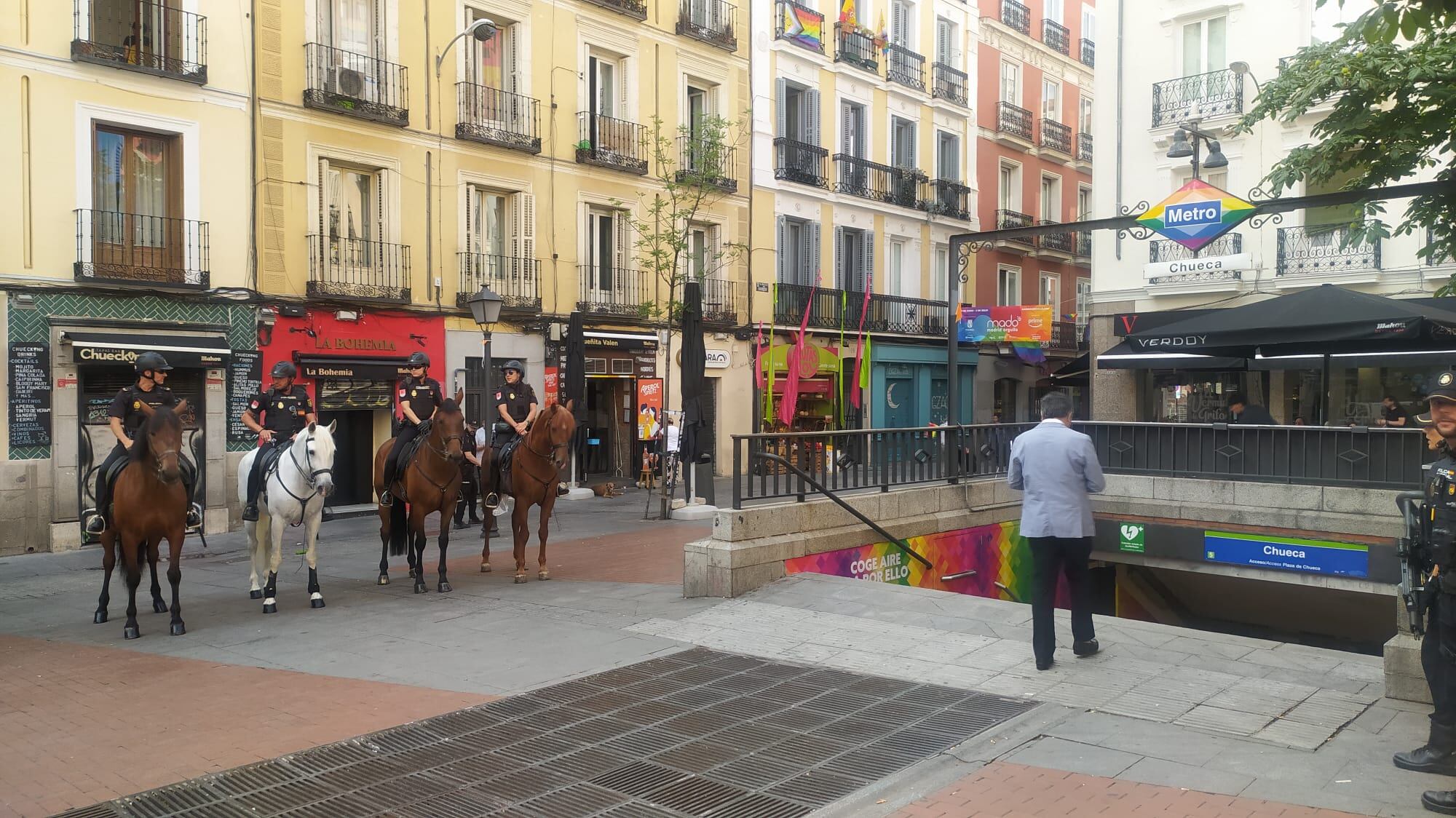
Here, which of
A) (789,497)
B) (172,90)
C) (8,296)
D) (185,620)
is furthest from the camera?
(172,90)

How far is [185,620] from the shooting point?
9648 mm

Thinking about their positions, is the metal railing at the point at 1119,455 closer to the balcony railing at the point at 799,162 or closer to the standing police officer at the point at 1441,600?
the standing police officer at the point at 1441,600

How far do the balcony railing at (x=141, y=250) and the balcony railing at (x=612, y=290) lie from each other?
26.3ft

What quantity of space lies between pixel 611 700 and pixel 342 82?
16.0 m

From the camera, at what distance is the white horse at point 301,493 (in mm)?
9992

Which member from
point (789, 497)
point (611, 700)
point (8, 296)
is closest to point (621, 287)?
point (8, 296)

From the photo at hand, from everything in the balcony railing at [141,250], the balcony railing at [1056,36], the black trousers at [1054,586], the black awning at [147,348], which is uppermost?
the balcony railing at [1056,36]

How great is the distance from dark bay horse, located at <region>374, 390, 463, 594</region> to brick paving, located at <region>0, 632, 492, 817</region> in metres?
3.11

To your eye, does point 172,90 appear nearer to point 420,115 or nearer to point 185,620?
point 420,115

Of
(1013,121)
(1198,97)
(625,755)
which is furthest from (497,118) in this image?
(1013,121)

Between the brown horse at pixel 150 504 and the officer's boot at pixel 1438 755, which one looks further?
the brown horse at pixel 150 504

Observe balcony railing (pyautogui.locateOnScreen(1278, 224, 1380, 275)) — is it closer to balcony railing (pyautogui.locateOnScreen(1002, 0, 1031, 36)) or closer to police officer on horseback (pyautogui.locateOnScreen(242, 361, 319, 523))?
balcony railing (pyautogui.locateOnScreen(1002, 0, 1031, 36))

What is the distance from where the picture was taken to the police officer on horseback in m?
10.5

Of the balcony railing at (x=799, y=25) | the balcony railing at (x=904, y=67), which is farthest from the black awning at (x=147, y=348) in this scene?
the balcony railing at (x=904, y=67)
